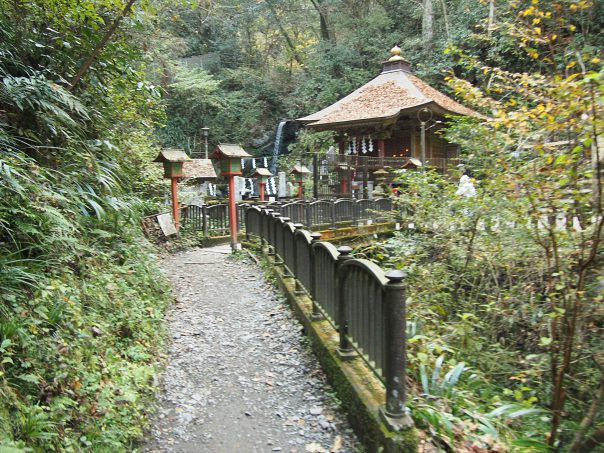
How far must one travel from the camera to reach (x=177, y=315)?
6.32 metres

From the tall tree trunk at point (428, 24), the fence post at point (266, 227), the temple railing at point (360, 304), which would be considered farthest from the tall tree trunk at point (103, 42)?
the tall tree trunk at point (428, 24)

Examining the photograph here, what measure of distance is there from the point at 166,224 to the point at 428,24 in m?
20.5

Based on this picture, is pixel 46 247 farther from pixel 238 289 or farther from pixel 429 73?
pixel 429 73

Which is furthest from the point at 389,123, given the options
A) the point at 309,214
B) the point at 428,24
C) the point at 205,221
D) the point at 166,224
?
the point at 428,24

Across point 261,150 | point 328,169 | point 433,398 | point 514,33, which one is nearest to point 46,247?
point 433,398

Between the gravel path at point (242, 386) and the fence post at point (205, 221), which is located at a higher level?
the fence post at point (205, 221)

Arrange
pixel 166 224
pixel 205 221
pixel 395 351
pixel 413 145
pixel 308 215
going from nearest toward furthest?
pixel 395 351
pixel 308 215
pixel 166 224
pixel 205 221
pixel 413 145

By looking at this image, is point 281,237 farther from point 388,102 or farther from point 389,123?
point 388,102

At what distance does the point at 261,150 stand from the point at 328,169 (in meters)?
15.5

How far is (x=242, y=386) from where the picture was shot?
4.38 metres

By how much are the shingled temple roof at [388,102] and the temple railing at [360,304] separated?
11.7 meters

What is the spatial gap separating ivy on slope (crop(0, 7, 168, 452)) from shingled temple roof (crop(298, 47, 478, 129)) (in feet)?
39.4

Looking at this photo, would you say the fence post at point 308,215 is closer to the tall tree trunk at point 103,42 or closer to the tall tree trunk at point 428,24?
the tall tree trunk at point 103,42

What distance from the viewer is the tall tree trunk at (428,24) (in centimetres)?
2375
